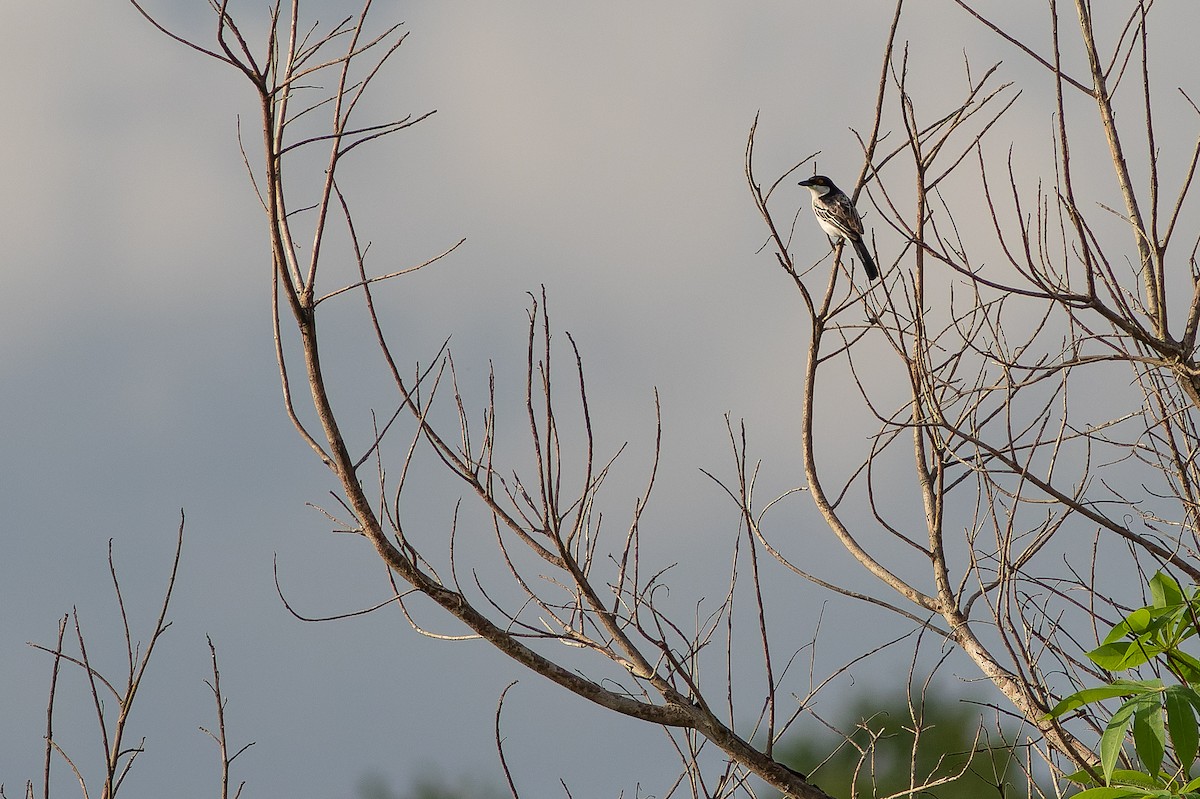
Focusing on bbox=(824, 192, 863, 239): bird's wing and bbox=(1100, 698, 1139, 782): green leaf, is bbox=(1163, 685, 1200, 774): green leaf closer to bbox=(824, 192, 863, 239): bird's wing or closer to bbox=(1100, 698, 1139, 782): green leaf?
bbox=(1100, 698, 1139, 782): green leaf

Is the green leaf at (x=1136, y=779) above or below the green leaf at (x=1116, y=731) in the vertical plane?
below

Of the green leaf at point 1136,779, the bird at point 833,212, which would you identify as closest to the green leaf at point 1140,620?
the green leaf at point 1136,779

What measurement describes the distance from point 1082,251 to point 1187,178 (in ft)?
2.22

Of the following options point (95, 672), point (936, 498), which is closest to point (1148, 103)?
point (936, 498)

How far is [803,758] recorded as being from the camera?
20375 millimetres

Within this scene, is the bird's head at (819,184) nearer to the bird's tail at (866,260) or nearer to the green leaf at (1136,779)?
the bird's tail at (866,260)

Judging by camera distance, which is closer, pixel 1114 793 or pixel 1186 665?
pixel 1114 793

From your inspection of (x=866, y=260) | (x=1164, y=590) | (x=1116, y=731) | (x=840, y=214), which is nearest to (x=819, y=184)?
(x=866, y=260)

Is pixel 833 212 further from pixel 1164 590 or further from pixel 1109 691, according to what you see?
pixel 1109 691

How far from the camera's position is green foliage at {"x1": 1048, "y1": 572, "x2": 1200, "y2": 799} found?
244cm

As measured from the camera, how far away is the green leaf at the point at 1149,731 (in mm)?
2441

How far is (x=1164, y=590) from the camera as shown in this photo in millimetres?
2754

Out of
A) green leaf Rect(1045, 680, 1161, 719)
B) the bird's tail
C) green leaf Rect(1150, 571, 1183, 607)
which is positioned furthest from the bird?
green leaf Rect(1045, 680, 1161, 719)

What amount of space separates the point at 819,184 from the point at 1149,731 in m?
6.28
